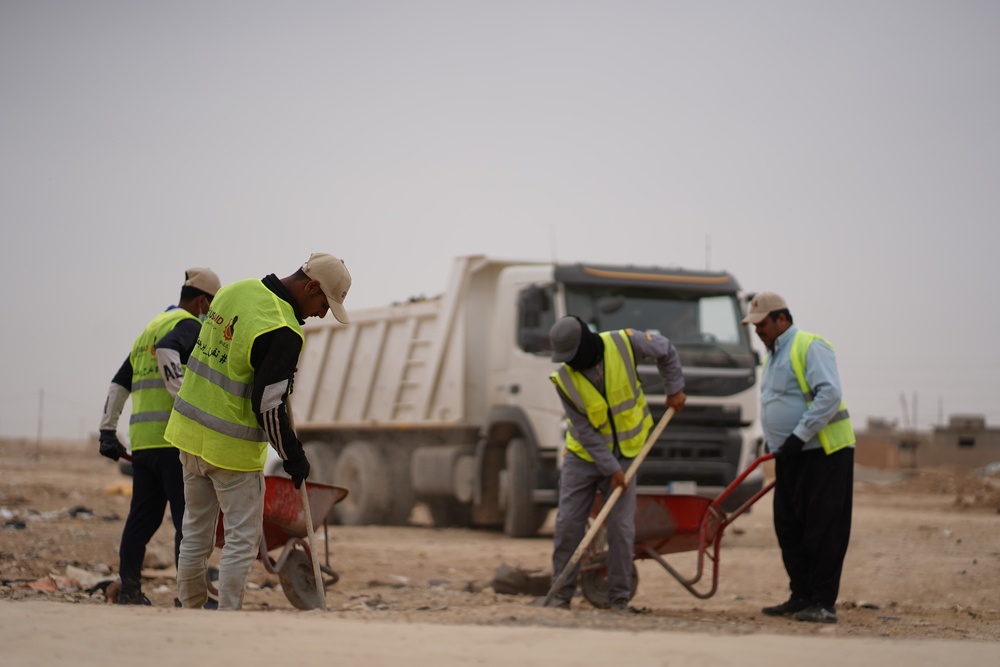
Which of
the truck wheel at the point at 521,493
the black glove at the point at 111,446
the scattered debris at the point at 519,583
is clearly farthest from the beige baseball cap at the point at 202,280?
the truck wheel at the point at 521,493

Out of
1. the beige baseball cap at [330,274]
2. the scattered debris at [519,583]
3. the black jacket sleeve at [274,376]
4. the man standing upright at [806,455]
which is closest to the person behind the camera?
the black jacket sleeve at [274,376]

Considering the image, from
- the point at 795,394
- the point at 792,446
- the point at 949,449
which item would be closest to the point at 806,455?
the point at 792,446

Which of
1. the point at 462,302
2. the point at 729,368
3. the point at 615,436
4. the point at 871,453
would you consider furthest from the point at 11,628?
the point at 871,453

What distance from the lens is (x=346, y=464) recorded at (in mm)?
15352

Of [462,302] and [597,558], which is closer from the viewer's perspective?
[597,558]

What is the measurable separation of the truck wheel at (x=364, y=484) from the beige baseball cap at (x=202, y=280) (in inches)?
332

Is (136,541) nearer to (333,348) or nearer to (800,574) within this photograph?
(800,574)

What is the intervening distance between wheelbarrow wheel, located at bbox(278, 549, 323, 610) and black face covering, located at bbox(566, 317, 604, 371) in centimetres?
179

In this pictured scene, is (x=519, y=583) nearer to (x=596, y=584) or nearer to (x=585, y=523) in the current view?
(x=596, y=584)

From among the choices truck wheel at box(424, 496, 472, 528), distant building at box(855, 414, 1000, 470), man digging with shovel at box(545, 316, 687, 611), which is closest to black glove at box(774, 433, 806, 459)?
man digging with shovel at box(545, 316, 687, 611)

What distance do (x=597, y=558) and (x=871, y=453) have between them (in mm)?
28027

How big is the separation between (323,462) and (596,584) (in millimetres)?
9398

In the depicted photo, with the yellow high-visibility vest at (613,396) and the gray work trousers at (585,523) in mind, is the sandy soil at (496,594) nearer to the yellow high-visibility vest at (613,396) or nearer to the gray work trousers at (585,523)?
the gray work trousers at (585,523)

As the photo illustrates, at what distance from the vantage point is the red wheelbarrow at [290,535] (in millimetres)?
6242
